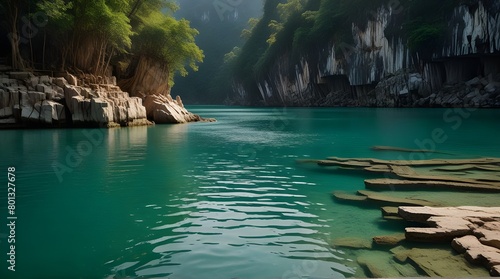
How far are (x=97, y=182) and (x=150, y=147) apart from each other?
7.27m

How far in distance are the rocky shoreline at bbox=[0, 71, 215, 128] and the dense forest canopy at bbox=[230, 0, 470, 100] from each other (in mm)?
36379

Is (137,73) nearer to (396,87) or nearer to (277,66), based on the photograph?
(396,87)

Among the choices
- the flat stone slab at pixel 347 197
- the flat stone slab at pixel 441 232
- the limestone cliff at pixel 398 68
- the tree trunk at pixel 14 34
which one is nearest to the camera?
the flat stone slab at pixel 441 232

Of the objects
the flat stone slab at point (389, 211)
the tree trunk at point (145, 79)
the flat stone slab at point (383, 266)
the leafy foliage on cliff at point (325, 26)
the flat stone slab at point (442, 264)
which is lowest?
the flat stone slab at point (383, 266)

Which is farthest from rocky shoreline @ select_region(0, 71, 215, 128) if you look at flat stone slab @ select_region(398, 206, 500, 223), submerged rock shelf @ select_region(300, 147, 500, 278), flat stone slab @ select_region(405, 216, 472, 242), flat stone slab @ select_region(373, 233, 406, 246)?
flat stone slab @ select_region(405, 216, 472, 242)

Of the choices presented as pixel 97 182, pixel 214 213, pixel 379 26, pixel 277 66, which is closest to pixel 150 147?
pixel 97 182

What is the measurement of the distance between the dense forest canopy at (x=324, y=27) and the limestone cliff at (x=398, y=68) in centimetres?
103

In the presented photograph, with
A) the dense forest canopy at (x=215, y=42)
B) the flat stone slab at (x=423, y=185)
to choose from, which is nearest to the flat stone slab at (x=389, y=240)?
the flat stone slab at (x=423, y=185)

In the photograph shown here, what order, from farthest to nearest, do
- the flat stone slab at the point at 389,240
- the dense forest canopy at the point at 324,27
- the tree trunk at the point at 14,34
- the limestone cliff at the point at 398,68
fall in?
the dense forest canopy at the point at 324,27 < the limestone cliff at the point at 398,68 < the tree trunk at the point at 14,34 < the flat stone slab at the point at 389,240

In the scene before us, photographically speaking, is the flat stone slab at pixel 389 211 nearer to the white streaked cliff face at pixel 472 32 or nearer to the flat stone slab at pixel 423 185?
the flat stone slab at pixel 423 185

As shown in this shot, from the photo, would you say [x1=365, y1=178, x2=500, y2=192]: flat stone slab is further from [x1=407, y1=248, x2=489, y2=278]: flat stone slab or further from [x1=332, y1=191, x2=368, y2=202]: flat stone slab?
[x1=407, y1=248, x2=489, y2=278]: flat stone slab

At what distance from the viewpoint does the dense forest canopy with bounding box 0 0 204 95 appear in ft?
94.5

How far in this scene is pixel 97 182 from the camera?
32.3ft

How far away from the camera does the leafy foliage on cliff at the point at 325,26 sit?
51.3 meters
